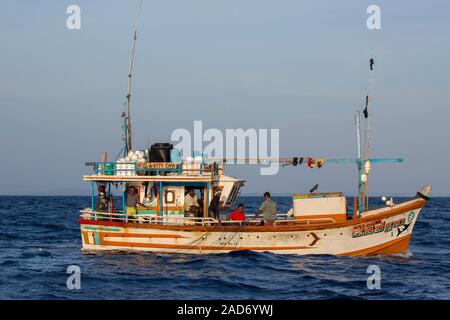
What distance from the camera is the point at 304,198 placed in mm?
25375

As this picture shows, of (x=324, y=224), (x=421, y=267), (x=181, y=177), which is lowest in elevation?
(x=421, y=267)

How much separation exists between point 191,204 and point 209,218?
1.73 m

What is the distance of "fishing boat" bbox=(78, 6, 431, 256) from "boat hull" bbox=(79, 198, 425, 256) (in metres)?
0.04

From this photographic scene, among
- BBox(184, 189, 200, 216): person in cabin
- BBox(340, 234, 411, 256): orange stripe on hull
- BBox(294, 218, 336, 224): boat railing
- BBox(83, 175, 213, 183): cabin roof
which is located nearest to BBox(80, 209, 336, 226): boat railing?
BBox(294, 218, 336, 224): boat railing

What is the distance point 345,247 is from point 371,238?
1.04 meters

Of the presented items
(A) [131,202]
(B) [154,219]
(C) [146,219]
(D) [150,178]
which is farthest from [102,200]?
(D) [150,178]

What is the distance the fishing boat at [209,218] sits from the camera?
24844 mm

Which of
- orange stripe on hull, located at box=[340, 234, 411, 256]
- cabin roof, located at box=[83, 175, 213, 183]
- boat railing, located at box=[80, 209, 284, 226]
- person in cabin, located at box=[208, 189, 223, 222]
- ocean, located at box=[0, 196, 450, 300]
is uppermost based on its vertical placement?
cabin roof, located at box=[83, 175, 213, 183]

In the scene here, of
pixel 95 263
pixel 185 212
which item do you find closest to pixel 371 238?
pixel 185 212

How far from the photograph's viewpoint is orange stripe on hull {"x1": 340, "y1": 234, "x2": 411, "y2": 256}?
25.1 meters

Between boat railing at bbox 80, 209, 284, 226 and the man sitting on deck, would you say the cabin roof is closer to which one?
the man sitting on deck

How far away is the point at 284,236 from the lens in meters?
24.8
